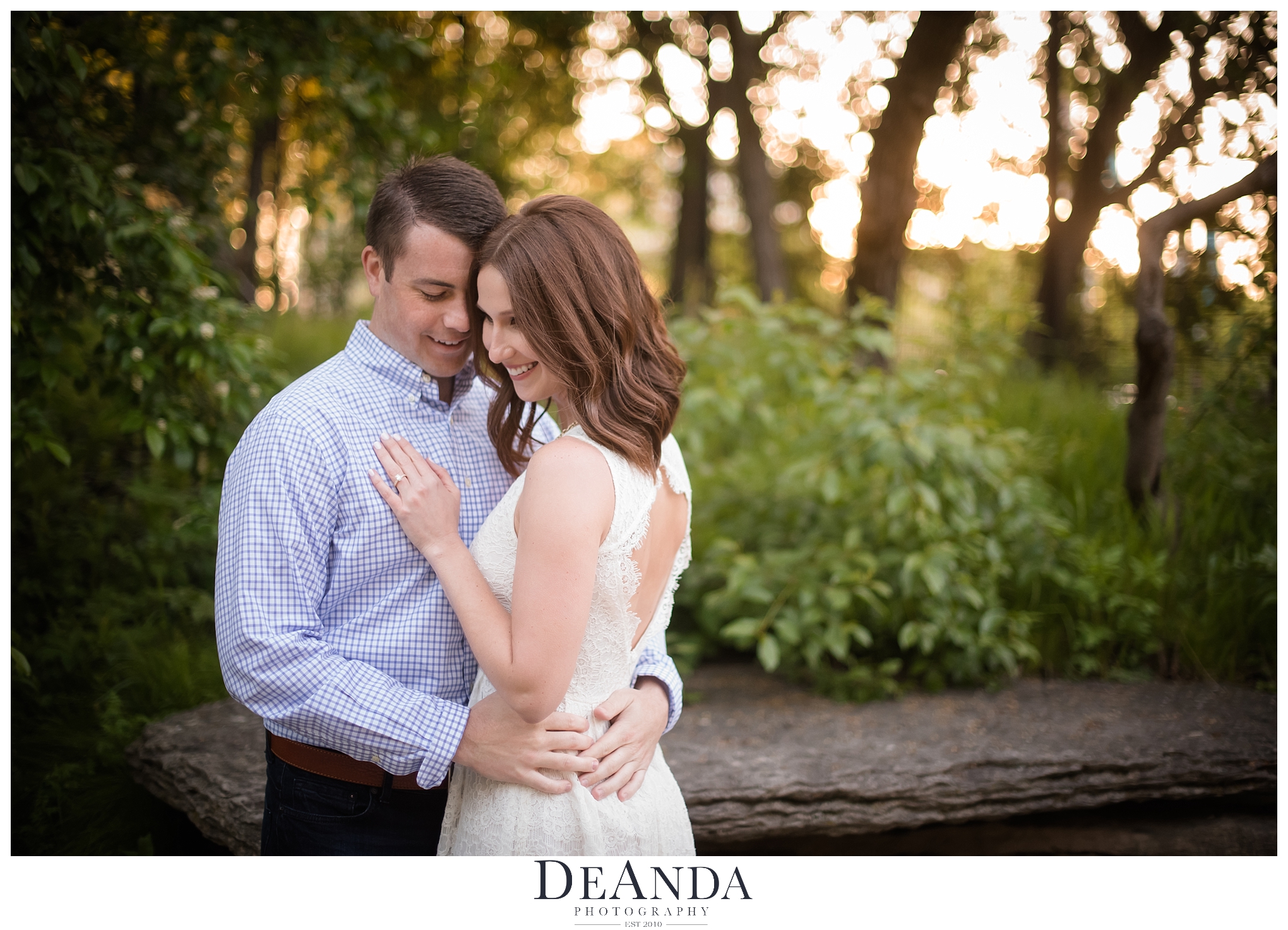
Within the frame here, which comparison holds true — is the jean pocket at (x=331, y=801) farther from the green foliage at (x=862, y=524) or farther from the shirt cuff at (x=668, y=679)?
the green foliage at (x=862, y=524)

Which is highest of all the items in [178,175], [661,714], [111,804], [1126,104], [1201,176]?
[1126,104]

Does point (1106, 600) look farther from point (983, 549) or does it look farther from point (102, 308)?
point (102, 308)

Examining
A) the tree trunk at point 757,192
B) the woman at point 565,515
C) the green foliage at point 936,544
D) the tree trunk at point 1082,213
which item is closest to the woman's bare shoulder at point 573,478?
the woman at point 565,515

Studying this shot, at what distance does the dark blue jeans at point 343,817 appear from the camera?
156 cm

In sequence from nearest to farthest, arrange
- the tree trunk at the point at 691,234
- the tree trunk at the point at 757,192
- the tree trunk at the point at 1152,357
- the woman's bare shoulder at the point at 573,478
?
1. the woman's bare shoulder at the point at 573,478
2. the tree trunk at the point at 1152,357
3. the tree trunk at the point at 757,192
4. the tree trunk at the point at 691,234

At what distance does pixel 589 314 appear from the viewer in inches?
56.4

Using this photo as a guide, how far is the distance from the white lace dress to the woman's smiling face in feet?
0.35

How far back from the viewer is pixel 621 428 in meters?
1.44

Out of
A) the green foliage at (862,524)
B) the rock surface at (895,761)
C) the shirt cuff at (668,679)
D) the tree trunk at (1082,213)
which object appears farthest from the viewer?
the tree trunk at (1082,213)

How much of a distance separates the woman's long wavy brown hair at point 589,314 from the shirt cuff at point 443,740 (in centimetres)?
53

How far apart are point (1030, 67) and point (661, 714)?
478 centimetres
